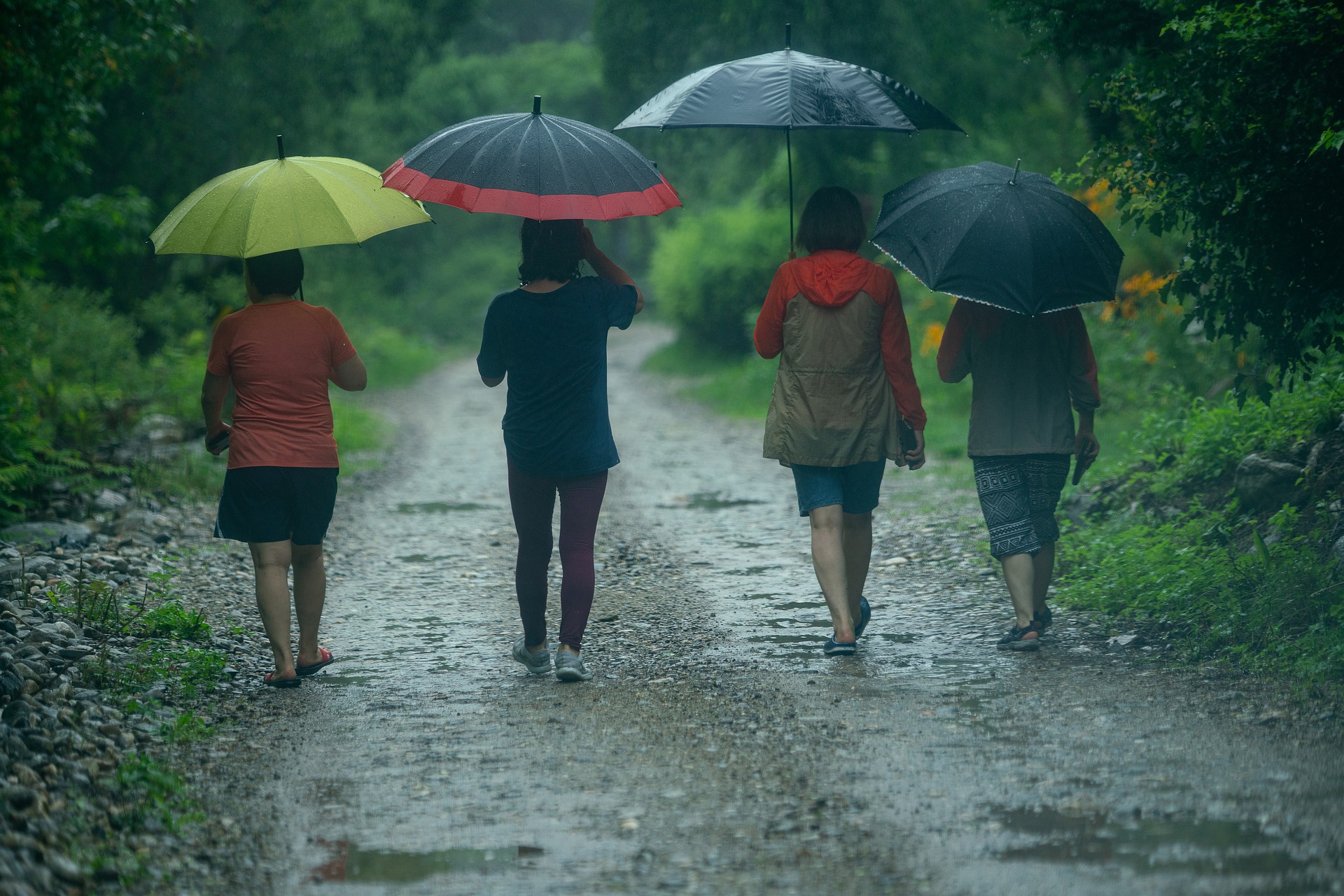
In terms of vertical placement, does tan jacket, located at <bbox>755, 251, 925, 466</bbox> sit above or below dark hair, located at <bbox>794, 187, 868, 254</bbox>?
below

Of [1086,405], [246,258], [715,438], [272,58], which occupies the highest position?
[272,58]

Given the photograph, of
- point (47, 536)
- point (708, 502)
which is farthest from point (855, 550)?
point (47, 536)

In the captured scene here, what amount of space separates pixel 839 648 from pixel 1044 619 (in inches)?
39.6

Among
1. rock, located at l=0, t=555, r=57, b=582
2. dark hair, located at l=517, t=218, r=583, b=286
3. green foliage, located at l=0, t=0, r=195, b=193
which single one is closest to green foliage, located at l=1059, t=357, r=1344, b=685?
dark hair, located at l=517, t=218, r=583, b=286

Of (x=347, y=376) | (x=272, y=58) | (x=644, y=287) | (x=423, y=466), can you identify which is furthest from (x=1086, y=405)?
(x=644, y=287)

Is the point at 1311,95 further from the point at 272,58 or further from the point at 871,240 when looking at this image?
the point at 272,58

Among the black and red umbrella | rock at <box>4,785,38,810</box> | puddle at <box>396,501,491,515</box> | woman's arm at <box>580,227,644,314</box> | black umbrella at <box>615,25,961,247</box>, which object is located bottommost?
puddle at <box>396,501,491,515</box>

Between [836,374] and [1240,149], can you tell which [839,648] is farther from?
[1240,149]

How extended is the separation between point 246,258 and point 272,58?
13298 mm

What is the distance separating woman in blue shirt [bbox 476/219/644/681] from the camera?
17.5ft

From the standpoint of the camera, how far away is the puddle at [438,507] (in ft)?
33.0

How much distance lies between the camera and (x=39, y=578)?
22.8 ft

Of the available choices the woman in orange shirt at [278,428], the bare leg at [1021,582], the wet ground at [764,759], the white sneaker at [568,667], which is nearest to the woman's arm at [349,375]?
the woman in orange shirt at [278,428]

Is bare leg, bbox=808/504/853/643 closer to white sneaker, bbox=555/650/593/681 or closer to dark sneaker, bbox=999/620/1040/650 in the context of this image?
dark sneaker, bbox=999/620/1040/650
